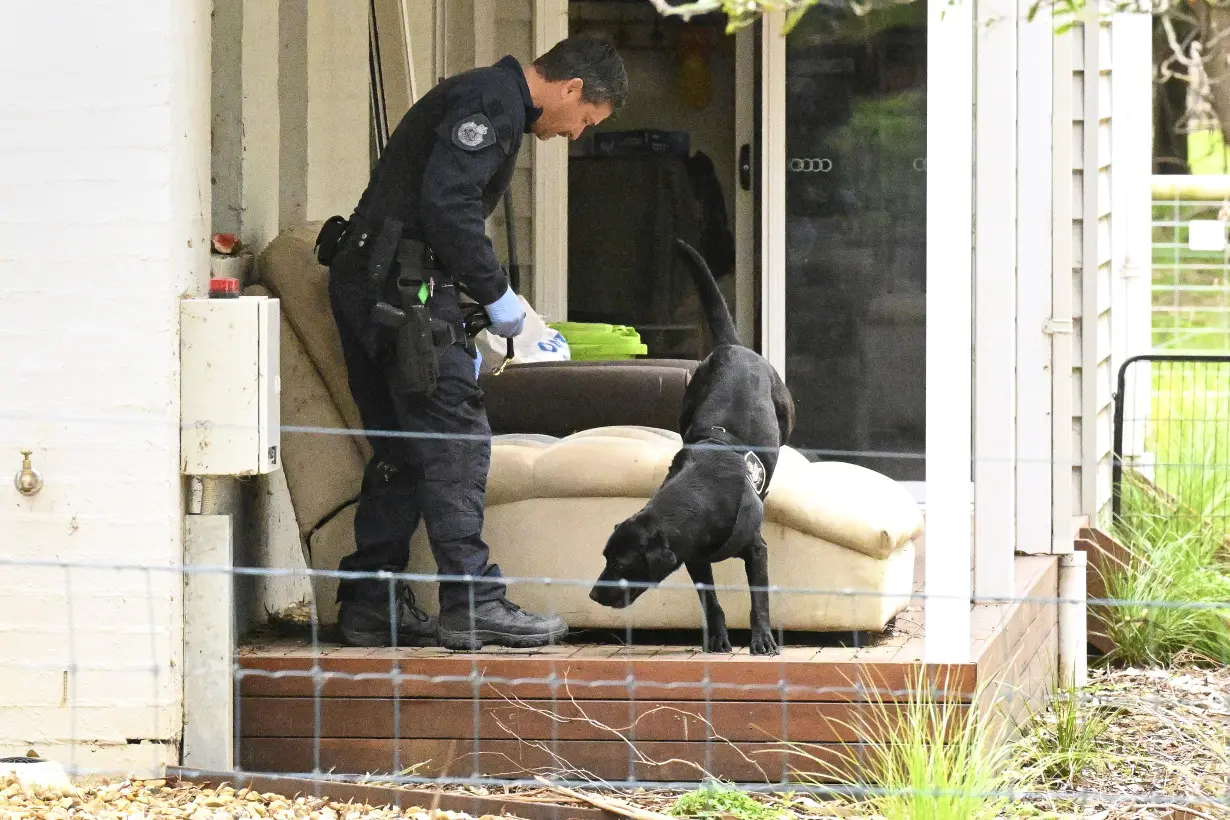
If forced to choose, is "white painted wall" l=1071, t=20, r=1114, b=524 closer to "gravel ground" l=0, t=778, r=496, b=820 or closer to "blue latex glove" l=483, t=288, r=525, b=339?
"blue latex glove" l=483, t=288, r=525, b=339

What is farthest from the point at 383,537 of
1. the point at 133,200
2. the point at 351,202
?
the point at 351,202

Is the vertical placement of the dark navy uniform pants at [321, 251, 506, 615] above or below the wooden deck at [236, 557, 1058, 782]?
above

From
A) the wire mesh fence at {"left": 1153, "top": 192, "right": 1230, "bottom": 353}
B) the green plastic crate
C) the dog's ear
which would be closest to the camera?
the dog's ear

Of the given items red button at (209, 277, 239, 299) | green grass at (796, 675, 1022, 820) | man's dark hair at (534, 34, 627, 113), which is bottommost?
green grass at (796, 675, 1022, 820)

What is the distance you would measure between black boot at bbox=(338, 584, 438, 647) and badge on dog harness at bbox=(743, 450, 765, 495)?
1.01 metres

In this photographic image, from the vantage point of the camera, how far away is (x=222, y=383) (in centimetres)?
418

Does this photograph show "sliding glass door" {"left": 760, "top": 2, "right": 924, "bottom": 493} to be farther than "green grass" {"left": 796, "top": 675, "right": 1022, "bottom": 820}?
Yes

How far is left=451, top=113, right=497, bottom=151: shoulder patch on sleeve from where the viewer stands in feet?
14.4

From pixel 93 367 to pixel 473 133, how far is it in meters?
1.13

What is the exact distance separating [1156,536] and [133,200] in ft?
15.0

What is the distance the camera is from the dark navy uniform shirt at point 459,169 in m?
4.39

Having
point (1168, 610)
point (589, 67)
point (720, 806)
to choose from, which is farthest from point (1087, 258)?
point (720, 806)

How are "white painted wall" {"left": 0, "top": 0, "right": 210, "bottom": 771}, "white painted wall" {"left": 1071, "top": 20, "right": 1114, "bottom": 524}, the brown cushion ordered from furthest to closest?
"white painted wall" {"left": 1071, "top": 20, "right": 1114, "bottom": 524} → the brown cushion → "white painted wall" {"left": 0, "top": 0, "right": 210, "bottom": 771}

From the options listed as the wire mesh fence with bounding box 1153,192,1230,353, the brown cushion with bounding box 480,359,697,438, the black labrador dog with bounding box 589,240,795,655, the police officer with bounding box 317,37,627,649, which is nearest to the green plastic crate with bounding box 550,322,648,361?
the brown cushion with bounding box 480,359,697,438
